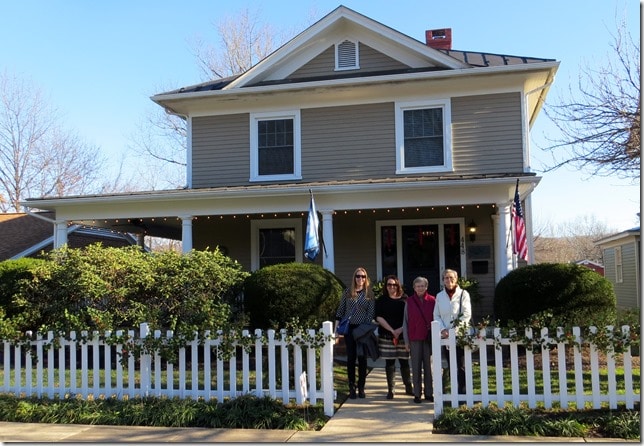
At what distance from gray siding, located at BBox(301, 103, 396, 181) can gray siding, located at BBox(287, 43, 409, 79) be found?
39.3 inches

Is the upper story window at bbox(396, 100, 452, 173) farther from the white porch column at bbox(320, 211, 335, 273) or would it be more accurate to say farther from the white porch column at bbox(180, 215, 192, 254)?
the white porch column at bbox(180, 215, 192, 254)

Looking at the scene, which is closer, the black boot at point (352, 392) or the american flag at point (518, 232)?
the black boot at point (352, 392)

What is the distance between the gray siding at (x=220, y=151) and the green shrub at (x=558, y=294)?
684 cm

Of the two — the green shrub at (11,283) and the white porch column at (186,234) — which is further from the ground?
the white porch column at (186,234)

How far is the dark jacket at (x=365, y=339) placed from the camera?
23.4ft

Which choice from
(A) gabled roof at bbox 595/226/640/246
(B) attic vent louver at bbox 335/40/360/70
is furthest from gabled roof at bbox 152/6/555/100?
(A) gabled roof at bbox 595/226/640/246

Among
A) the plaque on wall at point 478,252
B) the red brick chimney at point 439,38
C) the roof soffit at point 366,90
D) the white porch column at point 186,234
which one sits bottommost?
the plaque on wall at point 478,252

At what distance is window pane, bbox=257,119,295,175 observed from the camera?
1372cm

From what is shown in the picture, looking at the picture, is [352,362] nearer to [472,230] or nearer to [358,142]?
[472,230]

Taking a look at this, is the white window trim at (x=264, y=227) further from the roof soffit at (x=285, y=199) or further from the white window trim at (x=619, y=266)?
→ the white window trim at (x=619, y=266)

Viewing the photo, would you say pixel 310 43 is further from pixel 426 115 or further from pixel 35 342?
pixel 35 342

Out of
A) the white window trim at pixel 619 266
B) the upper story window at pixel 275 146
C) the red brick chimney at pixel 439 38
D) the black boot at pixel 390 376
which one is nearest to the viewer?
the black boot at pixel 390 376

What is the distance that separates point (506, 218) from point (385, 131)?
3.58 metres

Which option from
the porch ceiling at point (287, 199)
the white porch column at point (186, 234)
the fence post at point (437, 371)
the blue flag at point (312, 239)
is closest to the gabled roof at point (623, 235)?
the porch ceiling at point (287, 199)
